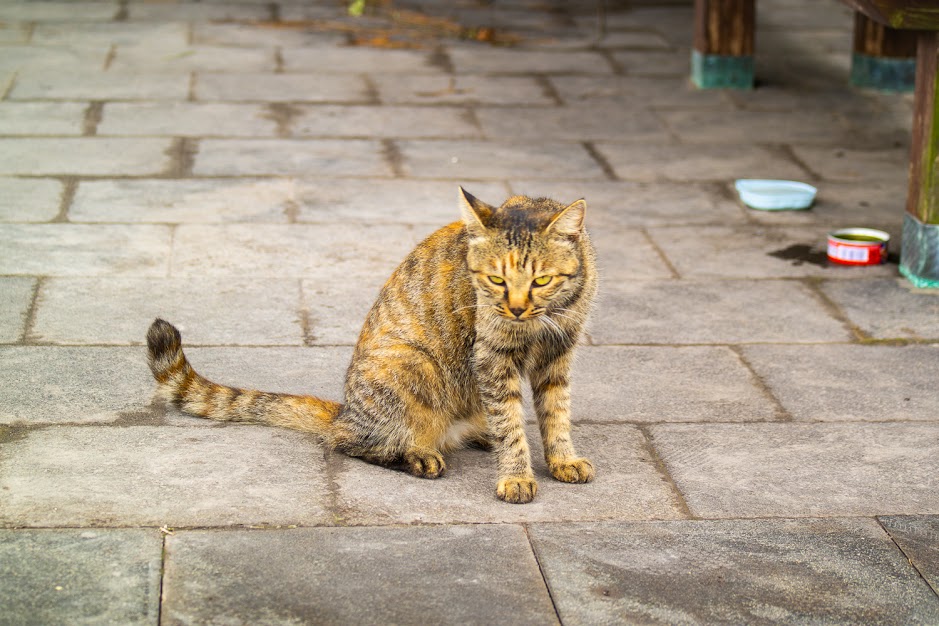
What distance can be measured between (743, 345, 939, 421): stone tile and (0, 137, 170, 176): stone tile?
3928 mm

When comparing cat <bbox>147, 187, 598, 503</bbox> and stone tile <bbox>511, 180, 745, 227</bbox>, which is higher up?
cat <bbox>147, 187, 598, 503</bbox>

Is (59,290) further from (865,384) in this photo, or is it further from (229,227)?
(865,384)

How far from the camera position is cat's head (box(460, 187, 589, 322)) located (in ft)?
12.6

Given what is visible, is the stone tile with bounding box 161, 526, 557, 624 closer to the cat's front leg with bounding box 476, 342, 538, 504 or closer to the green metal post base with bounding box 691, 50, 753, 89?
the cat's front leg with bounding box 476, 342, 538, 504

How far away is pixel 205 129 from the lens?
26.1 ft

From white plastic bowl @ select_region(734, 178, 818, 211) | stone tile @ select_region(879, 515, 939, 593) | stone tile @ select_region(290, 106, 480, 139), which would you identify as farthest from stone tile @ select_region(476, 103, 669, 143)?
stone tile @ select_region(879, 515, 939, 593)

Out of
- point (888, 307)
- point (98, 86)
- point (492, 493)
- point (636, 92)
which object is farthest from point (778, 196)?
point (98, 86)

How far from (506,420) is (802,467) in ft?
3.63

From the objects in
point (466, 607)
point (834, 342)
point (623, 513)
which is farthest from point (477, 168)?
point (466, 607)

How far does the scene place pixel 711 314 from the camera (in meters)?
5.64

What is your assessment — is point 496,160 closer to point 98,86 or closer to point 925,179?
point 925,179

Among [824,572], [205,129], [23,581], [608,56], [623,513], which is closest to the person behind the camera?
[23,581]

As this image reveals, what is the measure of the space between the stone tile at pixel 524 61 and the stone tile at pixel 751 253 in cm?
337

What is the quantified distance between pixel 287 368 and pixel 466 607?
1.84 m
